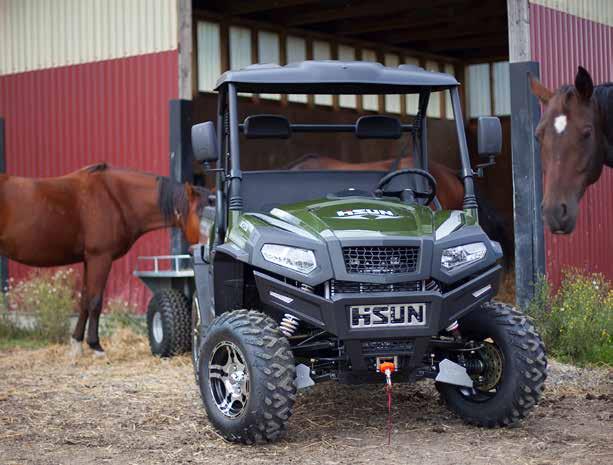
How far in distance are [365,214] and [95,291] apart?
4867 millimetres

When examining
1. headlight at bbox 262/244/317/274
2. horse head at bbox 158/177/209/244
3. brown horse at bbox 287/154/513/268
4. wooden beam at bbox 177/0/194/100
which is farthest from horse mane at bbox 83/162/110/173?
headlight at bbox 262/244/317/274

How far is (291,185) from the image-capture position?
6367 millimetres

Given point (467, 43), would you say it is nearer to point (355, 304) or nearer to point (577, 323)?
point (577, 323)

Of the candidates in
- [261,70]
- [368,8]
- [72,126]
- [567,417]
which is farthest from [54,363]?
[368,8]

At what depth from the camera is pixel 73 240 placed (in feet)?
32.8

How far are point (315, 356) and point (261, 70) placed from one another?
1.78 m

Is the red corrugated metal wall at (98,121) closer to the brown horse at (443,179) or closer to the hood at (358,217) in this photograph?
the brown horse at (443,179)

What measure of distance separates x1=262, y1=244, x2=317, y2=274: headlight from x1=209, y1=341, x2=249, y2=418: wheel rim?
0.53m

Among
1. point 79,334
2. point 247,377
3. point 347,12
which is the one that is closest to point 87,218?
point 79,334

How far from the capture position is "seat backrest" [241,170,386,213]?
630 cm

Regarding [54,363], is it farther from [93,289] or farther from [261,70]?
[261,70]

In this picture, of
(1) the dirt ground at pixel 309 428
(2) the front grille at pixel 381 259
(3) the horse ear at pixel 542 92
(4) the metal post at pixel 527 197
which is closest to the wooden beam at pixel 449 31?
(4) the metal post at pixel 527 197

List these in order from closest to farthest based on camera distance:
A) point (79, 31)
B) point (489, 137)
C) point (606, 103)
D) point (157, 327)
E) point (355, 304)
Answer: point (355, 304) → point (489, 137) → point (606, 103) → point (157, 327) → point (79, 31)

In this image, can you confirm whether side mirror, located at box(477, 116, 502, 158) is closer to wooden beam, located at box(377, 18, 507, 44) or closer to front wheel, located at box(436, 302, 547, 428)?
front wheel, located at box(436, 302, 547, 428)
